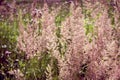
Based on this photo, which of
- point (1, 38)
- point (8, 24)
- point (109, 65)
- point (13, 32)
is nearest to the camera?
point (109, 65)

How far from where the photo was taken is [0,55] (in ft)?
15.3

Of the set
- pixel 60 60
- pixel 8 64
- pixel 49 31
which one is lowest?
pixel 8 64

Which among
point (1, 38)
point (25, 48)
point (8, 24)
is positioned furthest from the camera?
point (8, 24)

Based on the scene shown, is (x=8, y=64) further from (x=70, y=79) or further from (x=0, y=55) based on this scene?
(x=70, y=79)

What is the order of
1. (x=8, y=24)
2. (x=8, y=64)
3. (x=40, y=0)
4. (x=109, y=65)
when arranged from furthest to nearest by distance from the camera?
(x=40, y=0), (x=8, y=24), (x=8, y=64), (x=109, y=65)

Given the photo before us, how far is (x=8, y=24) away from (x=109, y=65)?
3.60 m

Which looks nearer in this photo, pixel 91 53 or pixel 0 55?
pixel 91 53

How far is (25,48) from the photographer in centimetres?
337

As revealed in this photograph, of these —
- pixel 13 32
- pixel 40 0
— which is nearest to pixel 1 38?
pixel 13 32

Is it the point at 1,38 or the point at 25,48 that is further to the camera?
the point at 1,38

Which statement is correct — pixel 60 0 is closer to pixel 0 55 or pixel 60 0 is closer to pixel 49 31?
pixel 0 55

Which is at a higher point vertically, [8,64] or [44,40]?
[44,40]

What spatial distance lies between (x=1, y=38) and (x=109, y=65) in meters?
2.74

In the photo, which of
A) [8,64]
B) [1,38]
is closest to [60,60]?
[8,64]
